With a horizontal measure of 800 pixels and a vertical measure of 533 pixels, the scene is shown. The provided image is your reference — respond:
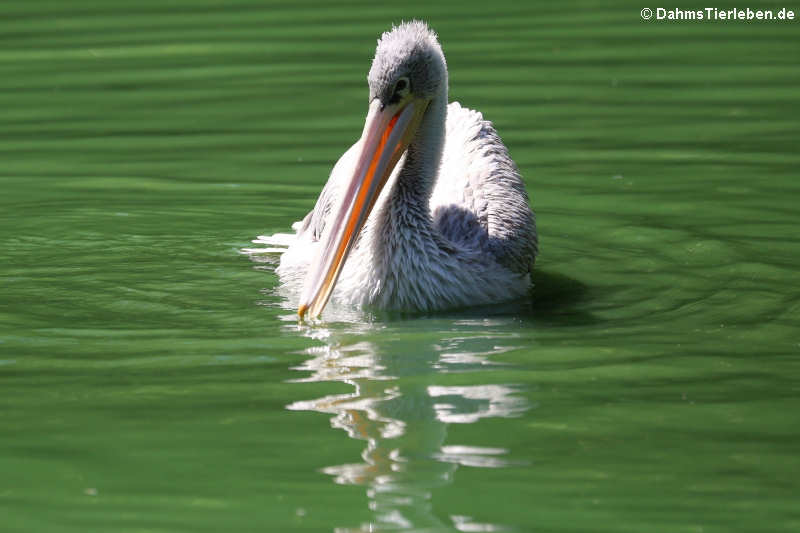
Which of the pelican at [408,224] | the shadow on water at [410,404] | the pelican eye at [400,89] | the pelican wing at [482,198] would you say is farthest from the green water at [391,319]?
the pelican eye at [400,89]

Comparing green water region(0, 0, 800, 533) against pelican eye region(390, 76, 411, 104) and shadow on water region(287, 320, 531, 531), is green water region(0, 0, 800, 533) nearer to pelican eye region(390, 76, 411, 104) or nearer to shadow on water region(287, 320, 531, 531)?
shadow on water region(287, 320, 531, 531)

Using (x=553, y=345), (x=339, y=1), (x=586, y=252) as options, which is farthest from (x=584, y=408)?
(x=339, y=1)

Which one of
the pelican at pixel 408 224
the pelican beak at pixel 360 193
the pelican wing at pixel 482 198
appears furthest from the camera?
the pelican wing at pixel 482 198

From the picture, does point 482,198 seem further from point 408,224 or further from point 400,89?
point 400,89

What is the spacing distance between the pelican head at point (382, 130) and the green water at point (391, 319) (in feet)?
0.80

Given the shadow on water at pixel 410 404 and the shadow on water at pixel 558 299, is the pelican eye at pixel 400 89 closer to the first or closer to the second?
the shadow on water at pixel 410 404

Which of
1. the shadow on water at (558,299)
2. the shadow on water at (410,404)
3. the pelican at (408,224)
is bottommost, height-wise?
the shadow on water at (410,404)

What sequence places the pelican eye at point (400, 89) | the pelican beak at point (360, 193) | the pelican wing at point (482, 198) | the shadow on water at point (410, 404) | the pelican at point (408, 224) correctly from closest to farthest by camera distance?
the shadow on water at point (410, 404) → the pelican beak at point (360, 193) → the pelican at point (408, 224) → the pelican eye at point (400, 89) → the pelican wing at point (482, 198)

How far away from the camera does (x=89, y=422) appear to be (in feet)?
16.8

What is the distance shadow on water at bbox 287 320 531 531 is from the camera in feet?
14.4

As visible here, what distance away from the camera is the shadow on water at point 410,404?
4.39m

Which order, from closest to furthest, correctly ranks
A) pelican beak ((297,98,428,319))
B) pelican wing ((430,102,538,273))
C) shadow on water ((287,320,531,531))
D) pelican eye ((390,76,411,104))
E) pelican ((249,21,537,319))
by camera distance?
shadow on water ((287,320,531,531)) → pelican beak ((297,98,428,319)) → pelican ((249,21,537,319)) → pelican eye ((390,76,411,104)) → pelican wing ((430,102,538,273))

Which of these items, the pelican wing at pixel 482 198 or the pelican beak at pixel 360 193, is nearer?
the pelican beak at pixel 360 193

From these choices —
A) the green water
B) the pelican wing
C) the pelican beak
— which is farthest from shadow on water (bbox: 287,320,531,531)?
the pelican wing
